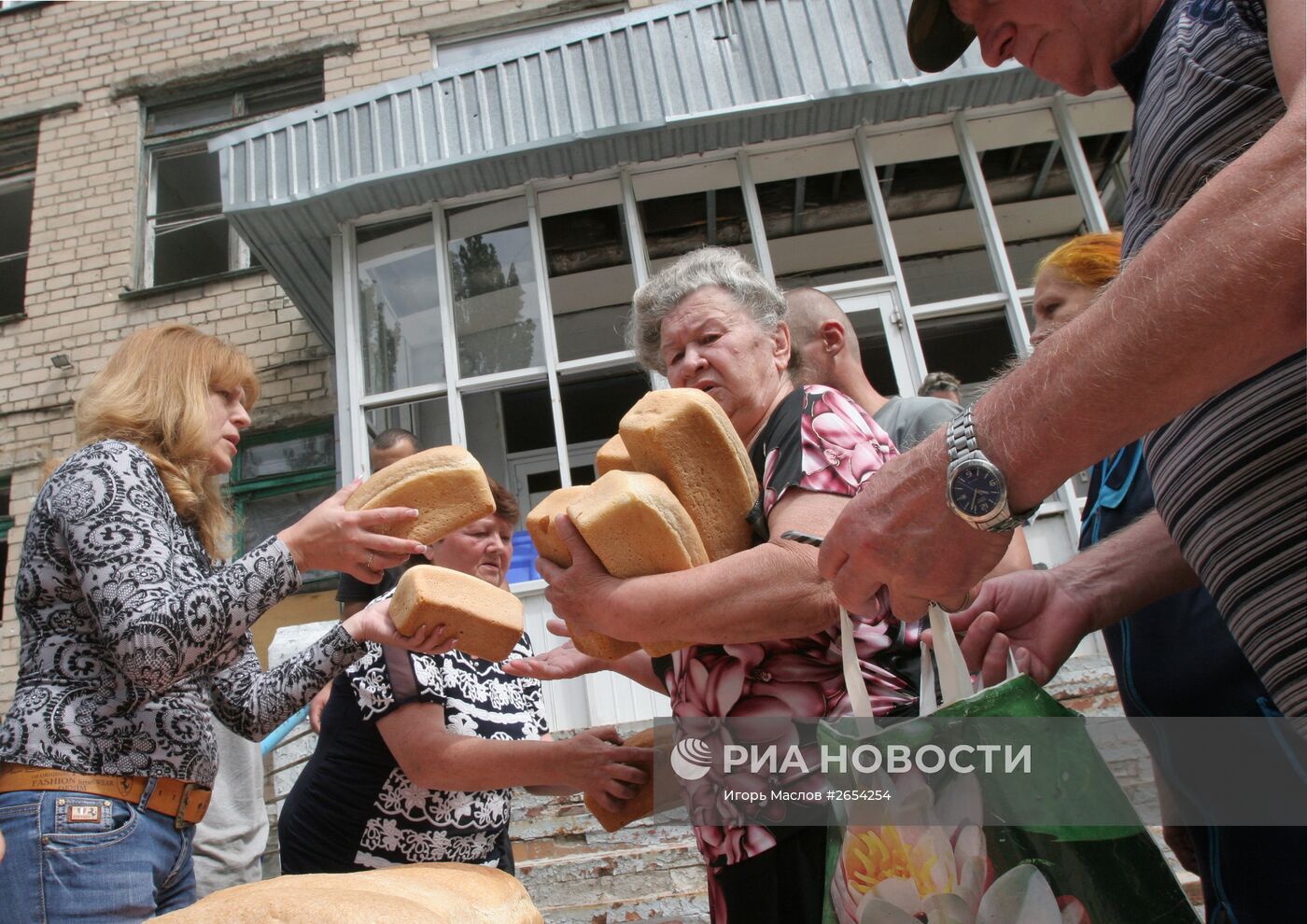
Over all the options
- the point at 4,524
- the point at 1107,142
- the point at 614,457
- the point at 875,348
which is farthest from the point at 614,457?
the point at 4,524

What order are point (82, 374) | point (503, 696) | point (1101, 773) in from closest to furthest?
point (1101, 773)
point (503, 696)
point (82, 374)

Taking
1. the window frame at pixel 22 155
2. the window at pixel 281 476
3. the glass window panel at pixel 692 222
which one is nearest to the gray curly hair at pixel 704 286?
the glass window panel at pixel 692 222

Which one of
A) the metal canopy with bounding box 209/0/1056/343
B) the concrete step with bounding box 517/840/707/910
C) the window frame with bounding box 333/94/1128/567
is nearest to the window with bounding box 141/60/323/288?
the metal canopy with bounding box 209/0/1056/343

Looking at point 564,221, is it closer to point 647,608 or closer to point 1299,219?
point 647,608

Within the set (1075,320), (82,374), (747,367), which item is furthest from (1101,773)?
(82,374)

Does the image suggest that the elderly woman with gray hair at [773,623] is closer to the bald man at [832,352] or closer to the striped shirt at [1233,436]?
the striped shirt at [1233,436]

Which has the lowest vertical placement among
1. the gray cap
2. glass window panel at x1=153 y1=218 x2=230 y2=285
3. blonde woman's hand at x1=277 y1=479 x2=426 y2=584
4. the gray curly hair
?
blonde woman's hand at x1=277 y1=479 x2=426 y2=584

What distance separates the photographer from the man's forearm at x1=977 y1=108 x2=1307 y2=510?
0.79m

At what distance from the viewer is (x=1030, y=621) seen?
4.80 feet

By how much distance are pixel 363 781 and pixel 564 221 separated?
502 cm

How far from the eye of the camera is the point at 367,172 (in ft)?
19.5

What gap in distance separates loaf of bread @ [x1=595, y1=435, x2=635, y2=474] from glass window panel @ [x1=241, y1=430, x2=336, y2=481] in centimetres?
713

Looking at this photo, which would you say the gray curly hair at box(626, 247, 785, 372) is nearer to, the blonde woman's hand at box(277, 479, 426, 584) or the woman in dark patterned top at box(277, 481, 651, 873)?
the blonde woman's hand at box(277, 479, 426, 584)

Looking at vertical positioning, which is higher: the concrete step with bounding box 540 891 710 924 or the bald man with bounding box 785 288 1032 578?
the bald man with bounding box 785 288 1032 578
